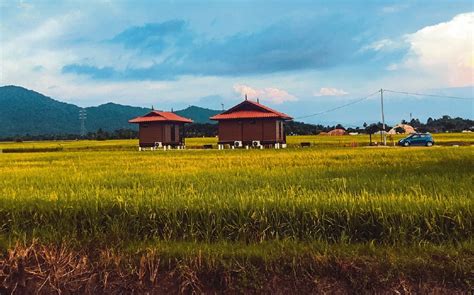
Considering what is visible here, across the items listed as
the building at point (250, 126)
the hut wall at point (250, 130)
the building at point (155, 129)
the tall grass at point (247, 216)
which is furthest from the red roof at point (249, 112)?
the tall grass at point (247, 216)

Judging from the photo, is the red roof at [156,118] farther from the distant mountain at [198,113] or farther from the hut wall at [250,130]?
the distant mountain at [198,113]

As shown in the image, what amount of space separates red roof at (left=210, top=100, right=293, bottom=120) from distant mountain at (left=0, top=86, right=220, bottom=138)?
11097cm

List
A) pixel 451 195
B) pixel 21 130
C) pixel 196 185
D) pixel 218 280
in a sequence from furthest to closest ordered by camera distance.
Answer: pixel 21 130 < pixel 196 185 < pixel 451 195 < pixel 218 280

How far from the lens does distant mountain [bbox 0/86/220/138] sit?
141 metres

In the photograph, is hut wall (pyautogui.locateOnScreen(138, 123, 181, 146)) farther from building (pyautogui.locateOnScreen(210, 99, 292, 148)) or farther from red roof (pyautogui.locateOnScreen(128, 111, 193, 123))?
building (pyautogui.locateOnScreen(210, 99, 292, 148))

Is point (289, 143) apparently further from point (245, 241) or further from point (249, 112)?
point (245, 241)

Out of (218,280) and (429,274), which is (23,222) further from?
(429,274)

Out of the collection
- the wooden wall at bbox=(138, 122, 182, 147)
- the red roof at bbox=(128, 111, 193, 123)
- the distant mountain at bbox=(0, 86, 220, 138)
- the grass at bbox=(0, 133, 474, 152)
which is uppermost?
the distant mountain at bbox=(0, 86, 220, 138)

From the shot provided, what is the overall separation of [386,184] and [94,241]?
5.03 m

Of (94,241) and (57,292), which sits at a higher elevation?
(94,241)

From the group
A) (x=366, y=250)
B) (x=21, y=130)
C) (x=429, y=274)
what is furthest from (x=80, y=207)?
(x=21, y=130)

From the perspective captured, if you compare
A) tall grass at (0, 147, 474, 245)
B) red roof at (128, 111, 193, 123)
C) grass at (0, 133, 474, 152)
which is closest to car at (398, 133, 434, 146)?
grass at (0, 133, 474, 152)

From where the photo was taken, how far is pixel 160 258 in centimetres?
478

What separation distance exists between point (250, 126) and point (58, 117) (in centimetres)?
14919
